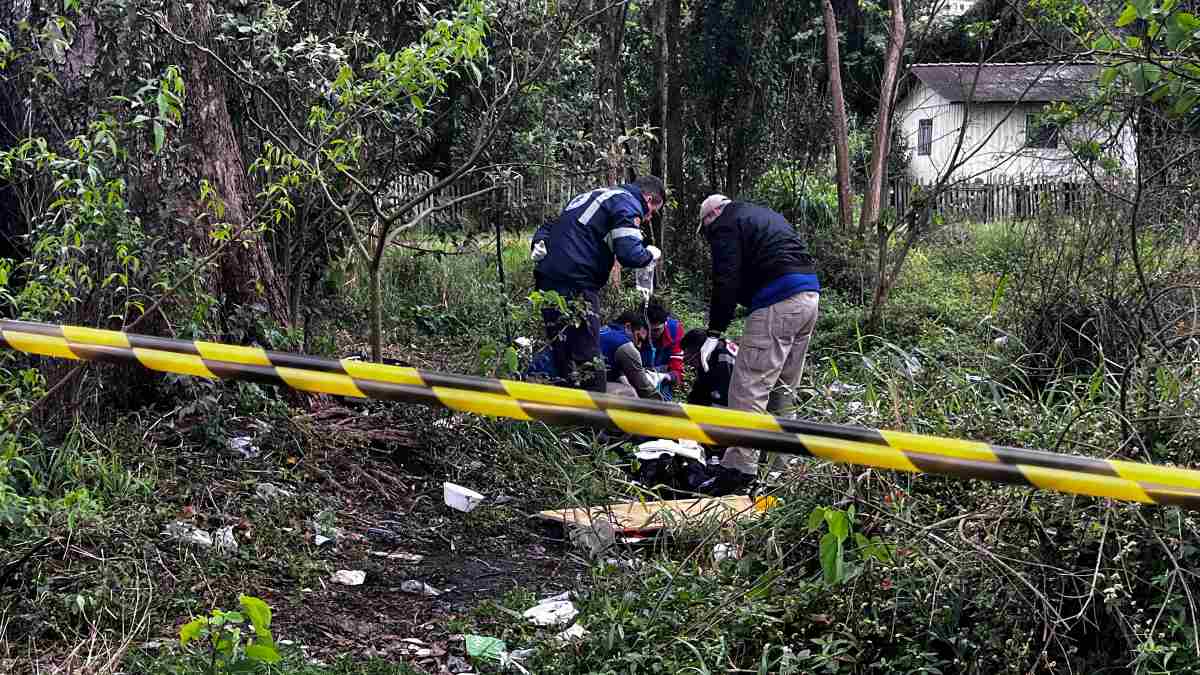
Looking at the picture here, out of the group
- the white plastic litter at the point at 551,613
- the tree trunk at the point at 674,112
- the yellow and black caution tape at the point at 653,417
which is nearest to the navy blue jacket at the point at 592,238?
the white plastic litter at the point at 551,613

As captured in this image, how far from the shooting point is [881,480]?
13.3 feet

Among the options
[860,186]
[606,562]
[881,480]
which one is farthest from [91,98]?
[860,186]

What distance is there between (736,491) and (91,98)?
3.75 metres

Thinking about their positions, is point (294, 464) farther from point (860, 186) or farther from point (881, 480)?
point (860, 186)

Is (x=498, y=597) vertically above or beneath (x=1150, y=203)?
beneath

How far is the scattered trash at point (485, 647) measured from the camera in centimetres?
404

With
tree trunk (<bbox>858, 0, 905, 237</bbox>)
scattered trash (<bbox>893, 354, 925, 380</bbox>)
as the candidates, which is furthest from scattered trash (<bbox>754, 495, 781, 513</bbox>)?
tree trunk (<bbox>858, 0, 905, 237</bbox>)

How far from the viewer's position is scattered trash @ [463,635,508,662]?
4039 millimetres

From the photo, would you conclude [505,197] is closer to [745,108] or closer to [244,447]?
[244,447]

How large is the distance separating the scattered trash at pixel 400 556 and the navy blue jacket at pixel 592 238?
2550mm

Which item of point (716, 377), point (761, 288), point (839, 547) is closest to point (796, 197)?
point (716, 377)

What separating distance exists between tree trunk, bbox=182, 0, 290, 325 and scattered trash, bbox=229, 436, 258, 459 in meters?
0.82

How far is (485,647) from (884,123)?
1037 cm

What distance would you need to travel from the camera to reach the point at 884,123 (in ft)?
43.7
